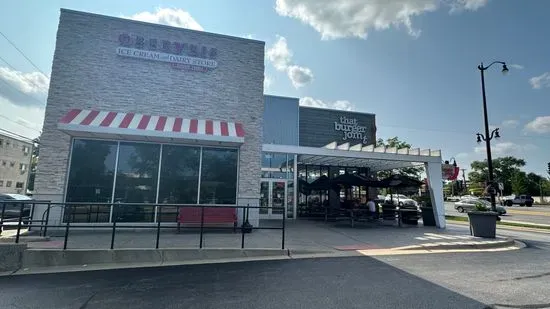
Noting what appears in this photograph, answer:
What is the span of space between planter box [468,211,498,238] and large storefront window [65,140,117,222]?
14.3m

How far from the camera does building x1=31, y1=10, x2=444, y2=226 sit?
11031mm

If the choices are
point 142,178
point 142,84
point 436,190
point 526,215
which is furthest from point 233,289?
point 526,215

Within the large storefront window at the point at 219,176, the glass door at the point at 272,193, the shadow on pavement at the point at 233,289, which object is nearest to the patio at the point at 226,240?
the large storefront window at the point at 219,176

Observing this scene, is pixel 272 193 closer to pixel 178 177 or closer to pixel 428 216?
pixel 178 177

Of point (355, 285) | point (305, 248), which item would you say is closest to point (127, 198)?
point (305, 248)

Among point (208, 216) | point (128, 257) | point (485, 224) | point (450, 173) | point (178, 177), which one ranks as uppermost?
point (450, 173)

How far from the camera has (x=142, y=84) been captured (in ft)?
39.9

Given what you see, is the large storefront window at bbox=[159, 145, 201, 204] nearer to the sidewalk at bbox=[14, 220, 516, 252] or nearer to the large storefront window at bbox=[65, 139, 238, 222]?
the large storefront window at bbox=[65, 139, 238, 222]

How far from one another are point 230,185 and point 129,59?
6.52 metres

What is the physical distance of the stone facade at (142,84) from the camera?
1115cm

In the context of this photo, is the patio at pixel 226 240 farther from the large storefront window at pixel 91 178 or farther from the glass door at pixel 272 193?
the glass door at pixel 272 193

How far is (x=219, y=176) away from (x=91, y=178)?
468 cm

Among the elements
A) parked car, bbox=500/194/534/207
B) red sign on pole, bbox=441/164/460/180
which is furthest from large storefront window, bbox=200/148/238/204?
parked car, bbox=500/194/534/207

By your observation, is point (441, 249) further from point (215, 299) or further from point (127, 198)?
point (127, 198)
